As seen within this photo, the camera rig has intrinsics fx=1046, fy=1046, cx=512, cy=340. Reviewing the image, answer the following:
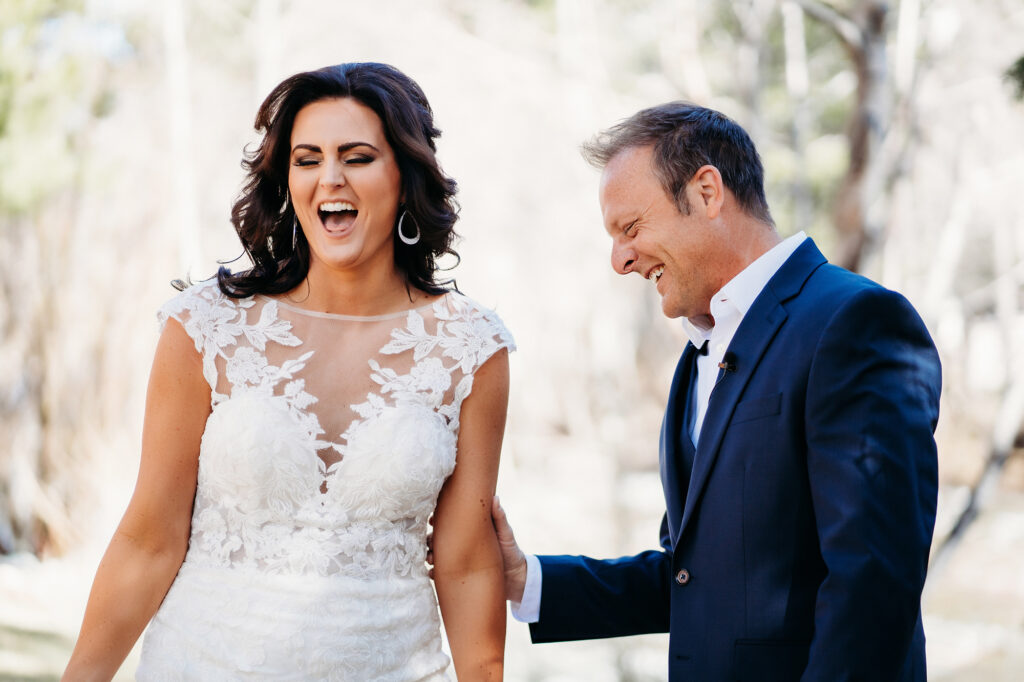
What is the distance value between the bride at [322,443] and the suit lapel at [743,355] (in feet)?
2.18

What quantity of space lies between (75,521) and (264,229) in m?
7.74

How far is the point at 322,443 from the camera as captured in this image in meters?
2.51

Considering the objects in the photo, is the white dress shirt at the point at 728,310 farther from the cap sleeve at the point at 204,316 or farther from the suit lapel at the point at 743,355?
the cap sleeve at the point at 204,316

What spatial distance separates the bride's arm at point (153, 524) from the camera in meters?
2.41

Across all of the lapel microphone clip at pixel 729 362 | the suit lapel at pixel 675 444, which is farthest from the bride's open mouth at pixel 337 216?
the lapel microphone clip at pixel 729 362

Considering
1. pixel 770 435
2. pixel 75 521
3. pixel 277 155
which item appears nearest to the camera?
pixel 770 435

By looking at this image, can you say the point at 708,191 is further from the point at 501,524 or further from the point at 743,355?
the point at 501,524

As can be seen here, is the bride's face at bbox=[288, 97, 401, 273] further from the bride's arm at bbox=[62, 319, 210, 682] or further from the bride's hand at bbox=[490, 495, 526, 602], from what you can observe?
the bride's hand at bbox=[490, 495, 526, 602]

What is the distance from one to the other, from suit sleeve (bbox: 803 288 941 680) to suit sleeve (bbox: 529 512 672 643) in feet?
2.80

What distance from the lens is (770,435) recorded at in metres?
2.03

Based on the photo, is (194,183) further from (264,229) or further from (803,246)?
(803,246)

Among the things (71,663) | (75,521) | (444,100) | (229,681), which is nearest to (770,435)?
(229,681)

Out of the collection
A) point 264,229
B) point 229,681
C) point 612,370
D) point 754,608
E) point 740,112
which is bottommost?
point 229,681

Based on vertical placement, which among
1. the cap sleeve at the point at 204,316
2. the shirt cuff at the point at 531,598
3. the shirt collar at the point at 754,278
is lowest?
the shirt cuff at the point at 531,598
